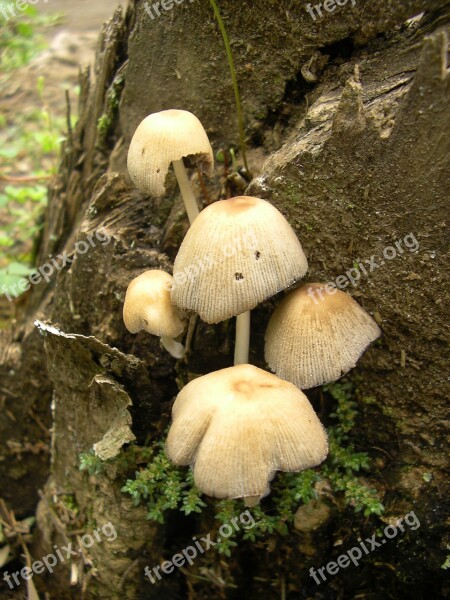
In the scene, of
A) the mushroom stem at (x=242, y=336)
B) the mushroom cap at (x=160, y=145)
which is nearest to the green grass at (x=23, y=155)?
the mushroom cap at (x=160, y=145)

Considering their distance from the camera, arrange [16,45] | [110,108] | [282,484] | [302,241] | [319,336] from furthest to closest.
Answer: [16,45]
[110,108]
[282,484]
[302,241]
[319,336]

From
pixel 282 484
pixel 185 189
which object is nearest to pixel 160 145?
pixel 185 189

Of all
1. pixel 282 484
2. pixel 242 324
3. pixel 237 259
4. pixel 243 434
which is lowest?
pixel 282 484

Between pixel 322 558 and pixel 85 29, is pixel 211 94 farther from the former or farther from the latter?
pixel 85 29

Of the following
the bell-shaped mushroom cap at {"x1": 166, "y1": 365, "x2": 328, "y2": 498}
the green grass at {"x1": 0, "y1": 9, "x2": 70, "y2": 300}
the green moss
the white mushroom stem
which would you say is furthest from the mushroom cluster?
the green grass at {"x1": 0, "y1": 9, "x2": 70, "y2": 300}

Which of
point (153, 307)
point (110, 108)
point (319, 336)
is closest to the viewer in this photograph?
point (319, 336)

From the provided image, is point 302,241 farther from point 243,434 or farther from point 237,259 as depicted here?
point 243,434
